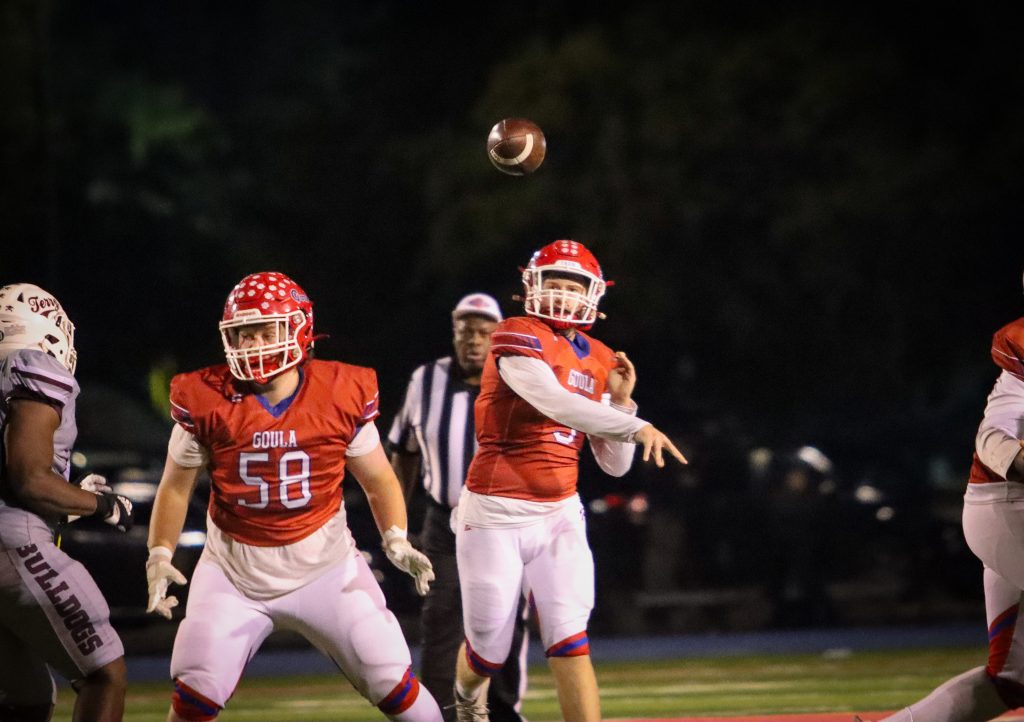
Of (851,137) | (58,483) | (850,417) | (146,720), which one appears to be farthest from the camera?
(850,417)

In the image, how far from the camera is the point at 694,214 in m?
22.0

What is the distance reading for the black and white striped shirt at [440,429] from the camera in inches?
304

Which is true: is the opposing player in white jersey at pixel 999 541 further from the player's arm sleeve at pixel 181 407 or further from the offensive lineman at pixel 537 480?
the player's arm sleeve at pixel 181 407

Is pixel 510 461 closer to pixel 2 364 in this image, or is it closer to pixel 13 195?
pixel 2 364

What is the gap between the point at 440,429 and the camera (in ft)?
25.5

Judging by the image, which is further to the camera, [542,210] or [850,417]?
[850,417]

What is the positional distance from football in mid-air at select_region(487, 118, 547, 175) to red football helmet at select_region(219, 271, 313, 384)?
7.20 ft

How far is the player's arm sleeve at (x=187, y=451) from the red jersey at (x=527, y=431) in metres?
1.29

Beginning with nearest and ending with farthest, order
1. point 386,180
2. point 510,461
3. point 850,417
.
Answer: point 510,461 → point 386,180 → point 850,417

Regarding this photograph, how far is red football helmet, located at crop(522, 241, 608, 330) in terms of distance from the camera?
6562 millimetres

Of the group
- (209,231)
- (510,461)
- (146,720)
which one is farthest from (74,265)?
(510,461)

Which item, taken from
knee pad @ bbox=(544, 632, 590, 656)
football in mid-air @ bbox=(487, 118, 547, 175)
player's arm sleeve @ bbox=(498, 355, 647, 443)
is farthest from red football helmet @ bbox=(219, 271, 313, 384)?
football in mid-air @ bbox=(487, 118, 547, 175)

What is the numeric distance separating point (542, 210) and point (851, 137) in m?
4.07

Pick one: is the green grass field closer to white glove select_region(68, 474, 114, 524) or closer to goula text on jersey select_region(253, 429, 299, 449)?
white glove select_region(68, 474, 114, 524)
